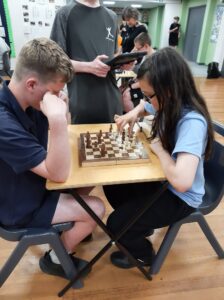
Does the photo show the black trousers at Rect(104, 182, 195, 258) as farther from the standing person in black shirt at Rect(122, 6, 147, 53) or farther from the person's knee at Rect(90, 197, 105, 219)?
the standing person in black shirt at Rect(122, 6, 147, 53)

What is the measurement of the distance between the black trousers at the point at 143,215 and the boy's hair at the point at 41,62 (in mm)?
696

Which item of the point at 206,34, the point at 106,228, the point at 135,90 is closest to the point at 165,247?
the point at 106,228

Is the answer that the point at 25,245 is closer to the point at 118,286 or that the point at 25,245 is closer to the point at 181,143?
the point at 118,286

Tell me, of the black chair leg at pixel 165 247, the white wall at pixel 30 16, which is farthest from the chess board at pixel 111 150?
the white wall at pixel 30 16

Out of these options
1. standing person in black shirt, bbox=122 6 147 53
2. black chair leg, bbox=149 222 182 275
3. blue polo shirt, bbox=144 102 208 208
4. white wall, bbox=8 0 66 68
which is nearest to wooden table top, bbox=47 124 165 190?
blue polo shirt, bbox=144 102 208 208

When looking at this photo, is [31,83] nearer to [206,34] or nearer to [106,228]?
[106,228]

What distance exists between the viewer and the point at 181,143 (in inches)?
38.0

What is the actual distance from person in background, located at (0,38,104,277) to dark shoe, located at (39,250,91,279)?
387mm

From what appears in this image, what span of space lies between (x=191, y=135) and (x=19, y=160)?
0.68m

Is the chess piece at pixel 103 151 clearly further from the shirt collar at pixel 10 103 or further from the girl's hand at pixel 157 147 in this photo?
the shirt collar at pixel 10 103

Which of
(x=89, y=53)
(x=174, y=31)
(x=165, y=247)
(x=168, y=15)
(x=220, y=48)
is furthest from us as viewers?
(x=168, y=15)

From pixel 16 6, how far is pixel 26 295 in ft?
18.0

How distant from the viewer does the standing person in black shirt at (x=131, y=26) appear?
12.9 ft

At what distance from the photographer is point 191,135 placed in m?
0.97
